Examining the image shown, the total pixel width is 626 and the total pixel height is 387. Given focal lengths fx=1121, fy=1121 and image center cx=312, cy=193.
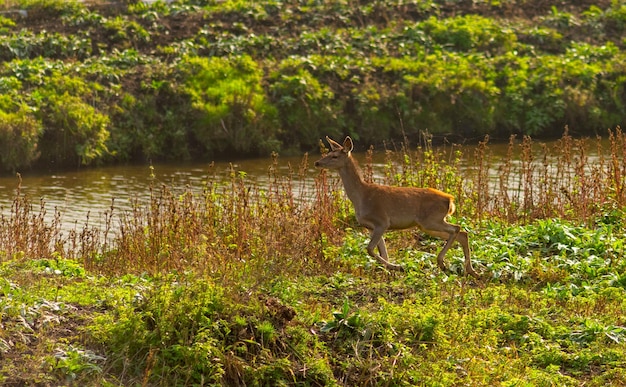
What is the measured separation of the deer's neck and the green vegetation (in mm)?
8826

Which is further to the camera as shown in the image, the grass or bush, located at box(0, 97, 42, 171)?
bush, located at box(0, 97, 42, 171)

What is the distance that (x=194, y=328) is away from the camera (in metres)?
8.47

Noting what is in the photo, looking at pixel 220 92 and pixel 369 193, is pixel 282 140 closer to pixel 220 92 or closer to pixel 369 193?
pixel 220 92

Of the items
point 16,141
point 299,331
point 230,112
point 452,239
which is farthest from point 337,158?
point 230,112

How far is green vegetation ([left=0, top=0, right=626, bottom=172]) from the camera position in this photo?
948 inches

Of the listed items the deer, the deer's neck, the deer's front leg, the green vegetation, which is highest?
the green vegetation

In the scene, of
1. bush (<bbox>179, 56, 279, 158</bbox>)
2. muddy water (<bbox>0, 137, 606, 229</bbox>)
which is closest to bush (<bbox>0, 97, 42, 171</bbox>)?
muddy water (<bbox>0, 137, 606, 229</bbox>)

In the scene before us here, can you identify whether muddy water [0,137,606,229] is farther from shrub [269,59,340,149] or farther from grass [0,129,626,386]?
grass [0,129,626,386]

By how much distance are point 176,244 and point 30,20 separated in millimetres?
17442

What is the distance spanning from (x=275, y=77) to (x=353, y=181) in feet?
44.2

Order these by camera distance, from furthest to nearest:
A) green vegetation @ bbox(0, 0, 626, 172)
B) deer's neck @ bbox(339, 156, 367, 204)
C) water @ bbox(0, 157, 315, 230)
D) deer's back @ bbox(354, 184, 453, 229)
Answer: green vegetation @ bbox(0, 0, 626, 172) < water @ bbox(0, 157, 315, 230) < deer's neck @ bbox(339, 156, 367, 204) < deer's back @ bbox(354, 184, 453, 229)

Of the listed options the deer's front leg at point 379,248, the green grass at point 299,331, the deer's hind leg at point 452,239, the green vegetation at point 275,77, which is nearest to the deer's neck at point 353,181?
the deer's front leg at point 379,248

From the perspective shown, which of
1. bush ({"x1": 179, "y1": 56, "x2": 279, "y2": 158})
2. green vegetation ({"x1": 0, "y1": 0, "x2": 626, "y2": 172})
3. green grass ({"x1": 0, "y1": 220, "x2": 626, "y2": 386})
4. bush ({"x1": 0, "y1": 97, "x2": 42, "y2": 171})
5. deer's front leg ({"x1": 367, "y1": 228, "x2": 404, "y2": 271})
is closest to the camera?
green grass ({"x1": 0, "y1": 220, "x2": 626, "y2": 386})

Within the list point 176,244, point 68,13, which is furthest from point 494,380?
point 68,13
